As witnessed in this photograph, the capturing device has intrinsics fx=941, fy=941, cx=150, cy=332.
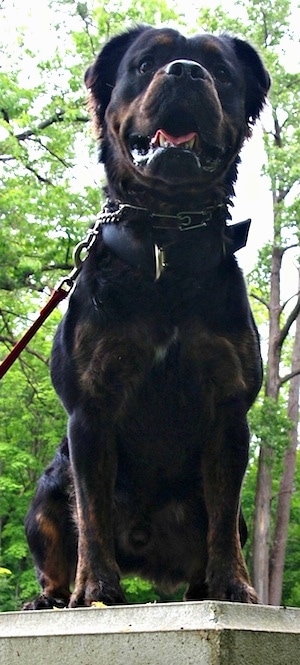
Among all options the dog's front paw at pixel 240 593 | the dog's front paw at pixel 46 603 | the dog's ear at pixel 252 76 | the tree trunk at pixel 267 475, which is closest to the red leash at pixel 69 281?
the dog's ear at pixel 252 76

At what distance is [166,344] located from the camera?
335 centimetres

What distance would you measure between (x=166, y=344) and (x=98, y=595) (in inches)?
35.1

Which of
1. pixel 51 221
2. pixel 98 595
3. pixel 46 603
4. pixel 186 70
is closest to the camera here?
pixel 98 595

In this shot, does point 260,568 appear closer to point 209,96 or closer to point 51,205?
point 51,205

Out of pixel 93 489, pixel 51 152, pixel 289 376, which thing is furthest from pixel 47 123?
pixel 93 489

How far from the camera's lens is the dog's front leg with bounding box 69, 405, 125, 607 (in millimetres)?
3240

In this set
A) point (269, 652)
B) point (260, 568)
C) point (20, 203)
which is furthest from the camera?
point (260, 568)

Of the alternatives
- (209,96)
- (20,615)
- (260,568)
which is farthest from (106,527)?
(260,568)

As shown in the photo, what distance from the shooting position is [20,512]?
84.6 ft

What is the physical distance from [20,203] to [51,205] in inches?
22.0

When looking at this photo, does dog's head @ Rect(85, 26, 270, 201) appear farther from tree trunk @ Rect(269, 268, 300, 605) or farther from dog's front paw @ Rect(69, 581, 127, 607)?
tree trunk @ Rect(269, 268, 300, 605)

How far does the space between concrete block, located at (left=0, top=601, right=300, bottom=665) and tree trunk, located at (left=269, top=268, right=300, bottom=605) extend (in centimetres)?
1987

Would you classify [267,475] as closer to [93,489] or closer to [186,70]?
[93,489]

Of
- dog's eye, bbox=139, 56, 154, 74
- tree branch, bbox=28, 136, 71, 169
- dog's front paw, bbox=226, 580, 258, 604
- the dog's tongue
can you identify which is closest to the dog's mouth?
the dog's tongue
